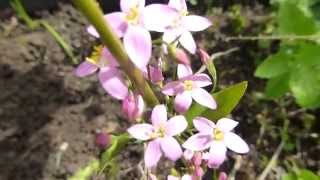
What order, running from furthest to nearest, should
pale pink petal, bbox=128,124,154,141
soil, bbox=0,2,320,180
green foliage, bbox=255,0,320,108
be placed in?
soil, bbox=0,2,320,180, green foliage, bbox=255,0,320,108, pale pink petal, bbox=128,124,154,141

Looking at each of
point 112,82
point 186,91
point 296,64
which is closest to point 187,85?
point 186,91

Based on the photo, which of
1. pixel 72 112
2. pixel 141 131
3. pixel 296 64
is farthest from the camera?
pixel 72 112

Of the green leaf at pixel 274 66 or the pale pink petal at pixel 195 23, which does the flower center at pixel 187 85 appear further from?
the green leaf at pixel 274 66

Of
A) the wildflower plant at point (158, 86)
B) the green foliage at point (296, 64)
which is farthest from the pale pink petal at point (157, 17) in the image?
the green foliage at point (296, 64)

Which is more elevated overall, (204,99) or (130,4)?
(130,4)

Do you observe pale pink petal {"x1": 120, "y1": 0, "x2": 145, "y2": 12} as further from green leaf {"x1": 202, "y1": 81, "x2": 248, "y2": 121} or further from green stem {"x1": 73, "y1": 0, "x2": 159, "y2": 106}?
green leaf {"x1": 202, "y1": 81, "x2": 248, "y2": 121}

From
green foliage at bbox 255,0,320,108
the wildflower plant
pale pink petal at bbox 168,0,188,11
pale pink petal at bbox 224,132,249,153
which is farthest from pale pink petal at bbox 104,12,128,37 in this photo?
green foliage at bbox 255,0,320,108

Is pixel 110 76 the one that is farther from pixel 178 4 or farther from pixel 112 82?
pixel 178 4
